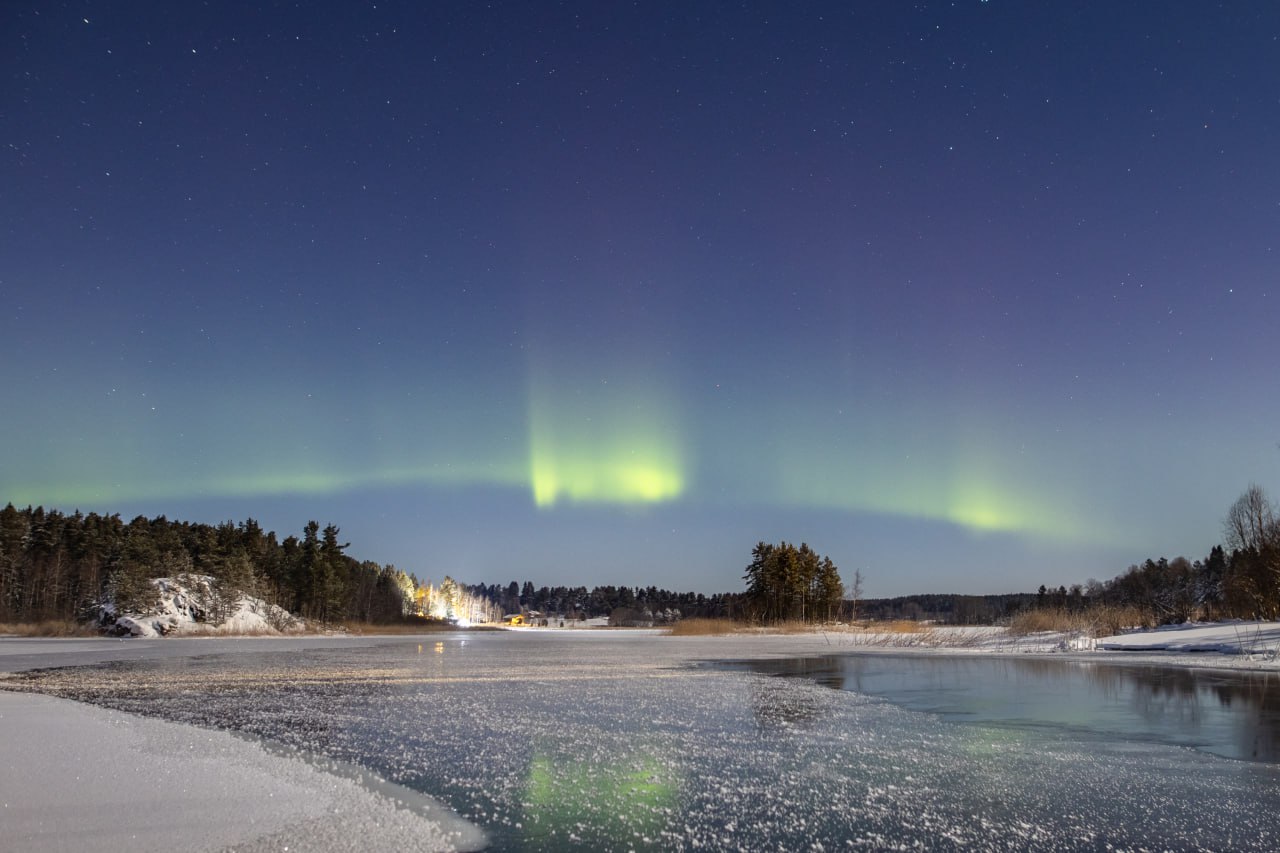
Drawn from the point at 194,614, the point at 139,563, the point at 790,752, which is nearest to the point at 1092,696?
the point at 790,752

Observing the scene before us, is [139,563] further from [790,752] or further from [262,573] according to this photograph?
[790,752]

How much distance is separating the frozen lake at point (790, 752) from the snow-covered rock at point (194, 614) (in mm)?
44394

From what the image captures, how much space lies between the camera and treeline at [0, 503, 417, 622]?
6894 centimetres

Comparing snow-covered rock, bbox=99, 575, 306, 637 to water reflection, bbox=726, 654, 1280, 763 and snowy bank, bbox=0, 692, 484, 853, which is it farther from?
snowy bank, bbox=0, 692, 484, 853

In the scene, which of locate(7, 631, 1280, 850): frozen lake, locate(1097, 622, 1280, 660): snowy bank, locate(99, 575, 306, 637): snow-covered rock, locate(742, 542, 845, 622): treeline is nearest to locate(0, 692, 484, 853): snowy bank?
locate(7, 631, 1280, 850): frozen lake

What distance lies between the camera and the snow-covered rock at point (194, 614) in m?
58.7

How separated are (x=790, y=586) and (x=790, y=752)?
3558 inches

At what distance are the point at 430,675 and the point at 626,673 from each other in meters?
5.74

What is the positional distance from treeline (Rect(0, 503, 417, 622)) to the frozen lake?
54.7m

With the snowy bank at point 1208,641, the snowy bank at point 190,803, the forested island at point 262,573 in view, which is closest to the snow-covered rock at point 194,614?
the forested island at point 262,573

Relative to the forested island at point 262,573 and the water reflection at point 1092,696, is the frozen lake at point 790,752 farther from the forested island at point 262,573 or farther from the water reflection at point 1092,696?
the forested island at point 262,573

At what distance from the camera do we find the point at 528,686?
1895 centimetres

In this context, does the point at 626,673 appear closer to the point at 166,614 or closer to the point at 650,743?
the point at 650,743

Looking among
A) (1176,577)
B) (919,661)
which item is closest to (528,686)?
(919,661)
